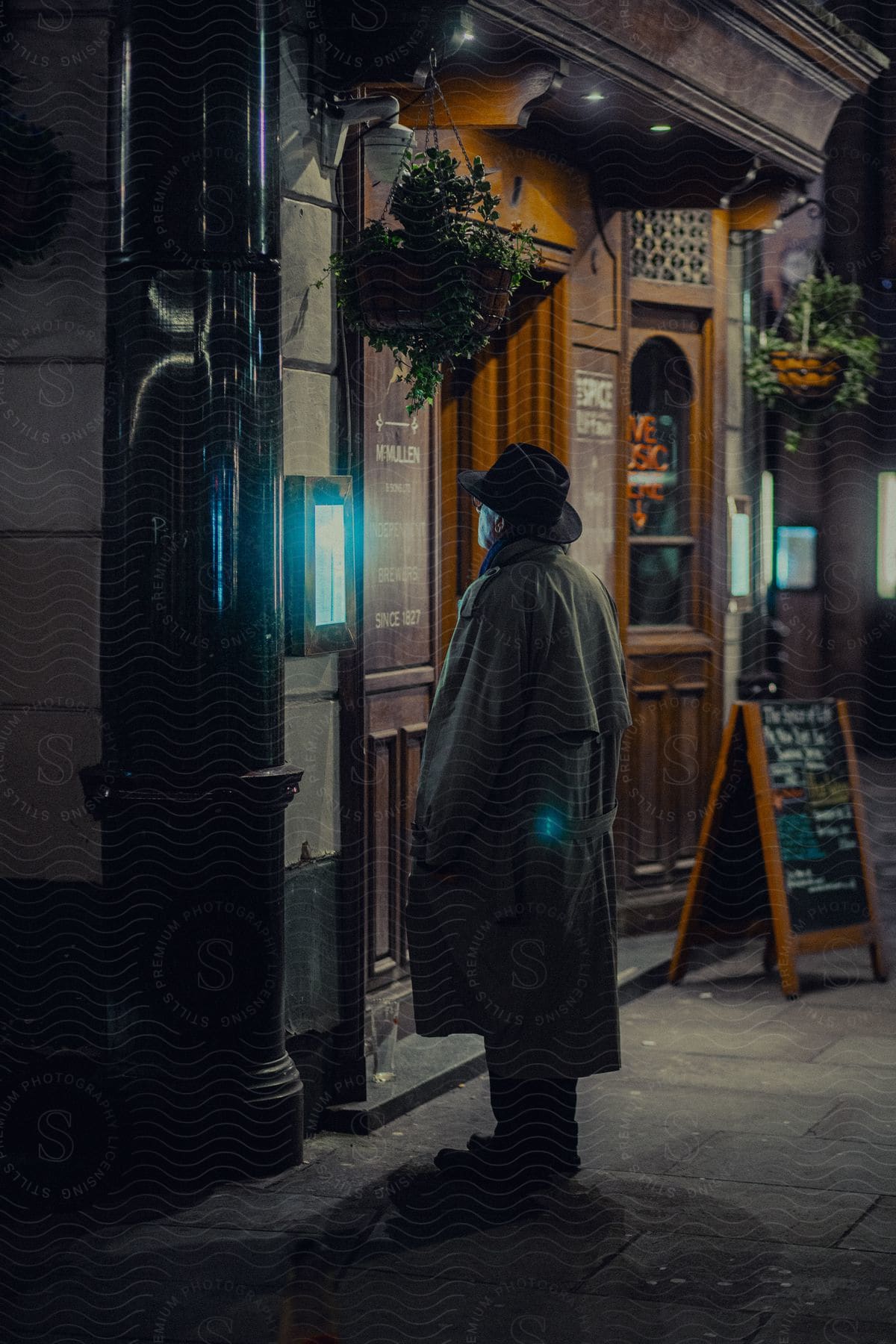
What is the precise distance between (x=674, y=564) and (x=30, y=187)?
5.11m

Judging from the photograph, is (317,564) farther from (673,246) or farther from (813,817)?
(673,246)

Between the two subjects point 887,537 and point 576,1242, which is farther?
point 887,537

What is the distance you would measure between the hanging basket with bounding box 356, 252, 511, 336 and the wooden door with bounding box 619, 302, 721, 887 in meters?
3.46

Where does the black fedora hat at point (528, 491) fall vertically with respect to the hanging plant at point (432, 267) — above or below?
below

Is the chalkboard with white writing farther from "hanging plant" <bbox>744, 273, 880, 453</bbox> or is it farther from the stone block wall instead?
the stone block wall

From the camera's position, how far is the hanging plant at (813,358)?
11008 mm

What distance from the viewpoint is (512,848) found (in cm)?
514

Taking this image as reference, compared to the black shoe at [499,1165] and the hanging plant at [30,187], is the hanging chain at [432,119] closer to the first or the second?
the hanging plant at [30,187]

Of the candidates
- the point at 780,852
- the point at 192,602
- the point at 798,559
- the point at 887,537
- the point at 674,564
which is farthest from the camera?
the point at 798,559

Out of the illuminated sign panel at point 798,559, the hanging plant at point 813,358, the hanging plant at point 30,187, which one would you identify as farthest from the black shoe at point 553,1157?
the illuminated sign panel at point 798,559

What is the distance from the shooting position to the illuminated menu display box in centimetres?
568

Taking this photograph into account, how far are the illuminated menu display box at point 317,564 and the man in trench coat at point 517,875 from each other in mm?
684

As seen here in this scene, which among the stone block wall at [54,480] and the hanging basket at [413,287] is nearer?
the stone block wall at [54,480]

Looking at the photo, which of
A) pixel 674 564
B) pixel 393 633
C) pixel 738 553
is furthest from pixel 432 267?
pixel 738 553
